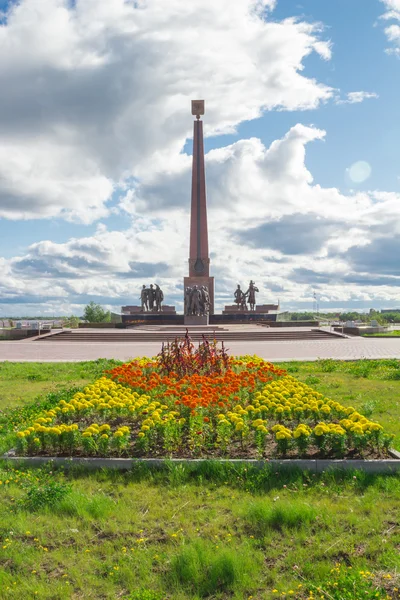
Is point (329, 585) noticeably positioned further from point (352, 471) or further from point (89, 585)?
point (352, 471)

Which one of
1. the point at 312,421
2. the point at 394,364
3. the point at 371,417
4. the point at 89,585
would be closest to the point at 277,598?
the point at 89,585

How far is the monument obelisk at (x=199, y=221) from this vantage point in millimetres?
44906

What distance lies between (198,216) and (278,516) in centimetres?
4196

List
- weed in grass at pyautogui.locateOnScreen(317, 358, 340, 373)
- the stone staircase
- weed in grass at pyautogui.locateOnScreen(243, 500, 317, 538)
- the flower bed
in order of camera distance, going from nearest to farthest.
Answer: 1. weed in grass at pyautogui.locateOnScreen(243, 500, 317, 538)
2. the flower bed
3. weed in grass at pyautogui.locateOnScreen(317, 358, 340, 373)
4. the stone staircase

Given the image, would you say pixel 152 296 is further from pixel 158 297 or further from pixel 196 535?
pixel 196 535

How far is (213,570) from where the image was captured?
3.23 m

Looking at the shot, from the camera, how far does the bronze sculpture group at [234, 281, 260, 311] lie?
149ft

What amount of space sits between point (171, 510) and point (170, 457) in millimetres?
987

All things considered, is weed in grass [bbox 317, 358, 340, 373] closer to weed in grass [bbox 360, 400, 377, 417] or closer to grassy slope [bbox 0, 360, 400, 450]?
grassy slope [bbox 0, 360, 400, 450]

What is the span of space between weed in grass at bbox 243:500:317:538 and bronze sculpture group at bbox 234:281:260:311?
41.6 meters

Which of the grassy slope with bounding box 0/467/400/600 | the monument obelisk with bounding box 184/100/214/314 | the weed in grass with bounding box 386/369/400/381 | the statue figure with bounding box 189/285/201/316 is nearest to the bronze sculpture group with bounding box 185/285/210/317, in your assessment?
the statue figure with bounding box 189/285/201/316

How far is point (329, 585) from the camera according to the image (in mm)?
3094

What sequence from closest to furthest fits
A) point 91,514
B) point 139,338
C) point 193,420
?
point 91,514 → point 193,420 → point 139,338

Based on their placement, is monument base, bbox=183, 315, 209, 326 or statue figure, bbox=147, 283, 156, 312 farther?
statue figure, bbox=147, 283, 156, 312
